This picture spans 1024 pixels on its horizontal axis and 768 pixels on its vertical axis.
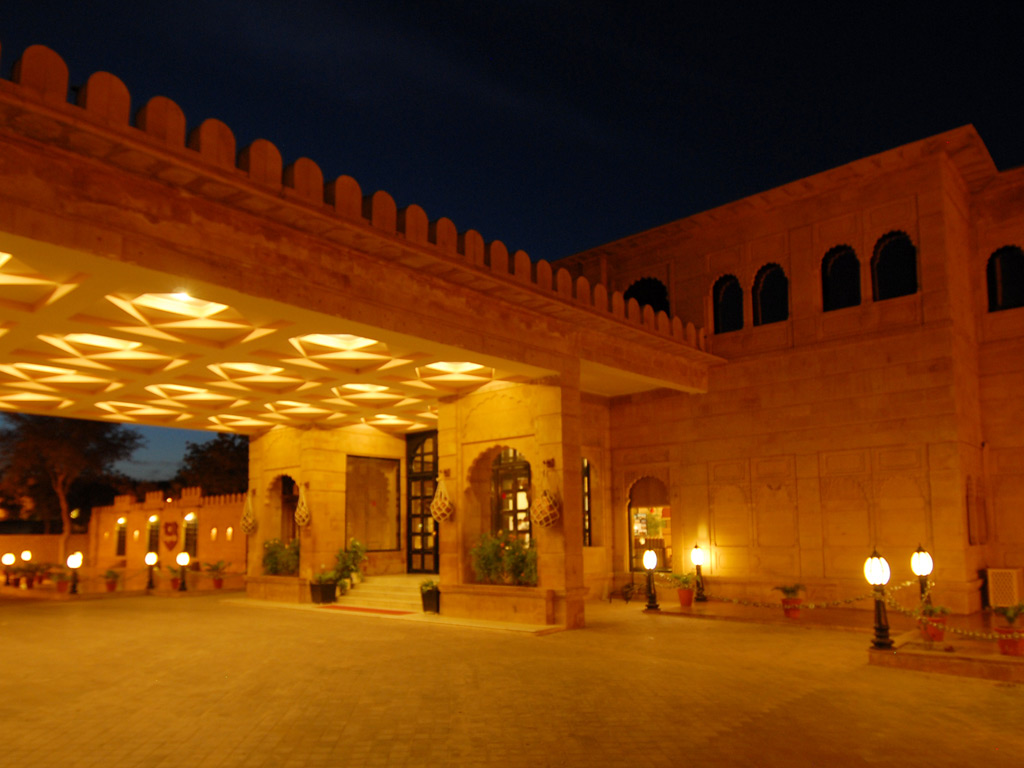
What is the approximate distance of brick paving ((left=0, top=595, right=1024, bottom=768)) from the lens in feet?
21.0

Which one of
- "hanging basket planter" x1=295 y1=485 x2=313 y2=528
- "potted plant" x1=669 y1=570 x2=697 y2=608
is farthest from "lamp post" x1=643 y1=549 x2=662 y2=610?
"hanging basket planter" x1=295 y1=485 x2=313 y2=528

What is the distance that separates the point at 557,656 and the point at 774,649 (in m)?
3.11

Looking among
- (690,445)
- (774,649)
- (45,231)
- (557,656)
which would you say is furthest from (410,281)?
(690,445)

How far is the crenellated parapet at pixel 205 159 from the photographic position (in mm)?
7039

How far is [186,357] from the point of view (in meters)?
12.7

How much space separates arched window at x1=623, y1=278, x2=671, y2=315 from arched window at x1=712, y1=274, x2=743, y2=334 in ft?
3.82

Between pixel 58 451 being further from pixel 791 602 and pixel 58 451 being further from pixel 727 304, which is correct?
pixel 791 602

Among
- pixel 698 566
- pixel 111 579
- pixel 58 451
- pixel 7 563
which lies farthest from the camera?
pixel 58 451

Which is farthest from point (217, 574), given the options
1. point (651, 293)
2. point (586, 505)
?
point (651, 293)

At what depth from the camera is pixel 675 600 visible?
17.3 meters

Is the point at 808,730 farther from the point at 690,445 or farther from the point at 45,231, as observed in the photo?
the point at 690,445

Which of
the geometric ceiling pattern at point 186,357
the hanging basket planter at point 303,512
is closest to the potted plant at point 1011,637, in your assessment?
the geometric ceiling pattern at point 186,357

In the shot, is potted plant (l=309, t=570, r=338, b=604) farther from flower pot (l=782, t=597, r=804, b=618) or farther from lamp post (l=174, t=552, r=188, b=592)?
flower pot (l=782, t=597, r=804, b=618)

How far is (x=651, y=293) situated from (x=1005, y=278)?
7274mm
